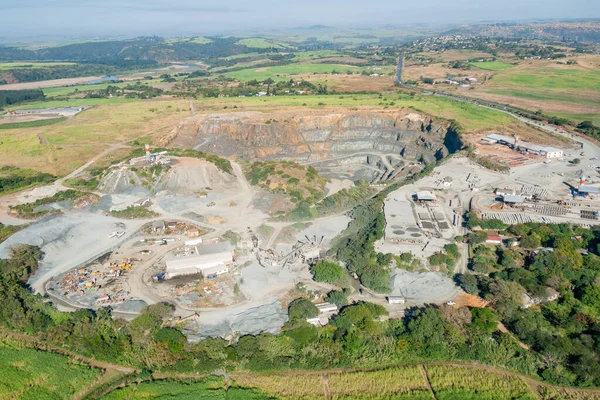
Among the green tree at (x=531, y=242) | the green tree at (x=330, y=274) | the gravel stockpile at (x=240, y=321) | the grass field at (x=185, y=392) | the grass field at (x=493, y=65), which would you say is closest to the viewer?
the grass field at (x=185, y=392)

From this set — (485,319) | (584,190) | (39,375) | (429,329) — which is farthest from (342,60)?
(39,375)

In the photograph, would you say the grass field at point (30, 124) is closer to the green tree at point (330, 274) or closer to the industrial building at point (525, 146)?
the green tree at point (330, 274)

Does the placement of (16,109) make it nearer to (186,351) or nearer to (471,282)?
(186,351)

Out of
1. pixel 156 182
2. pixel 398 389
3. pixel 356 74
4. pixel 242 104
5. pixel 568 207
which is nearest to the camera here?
pixel 398 389

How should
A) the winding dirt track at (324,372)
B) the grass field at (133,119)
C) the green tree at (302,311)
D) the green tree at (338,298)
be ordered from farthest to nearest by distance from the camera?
the grass field at (133,119) → the green tree at (338,298) → the green tree at (302,311) → the winding dirt track at (324,372)

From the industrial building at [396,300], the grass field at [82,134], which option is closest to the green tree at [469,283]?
the industrial building at [396,300]

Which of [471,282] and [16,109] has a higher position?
[16,109]

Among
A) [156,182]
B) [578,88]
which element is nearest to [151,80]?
[156,182]
